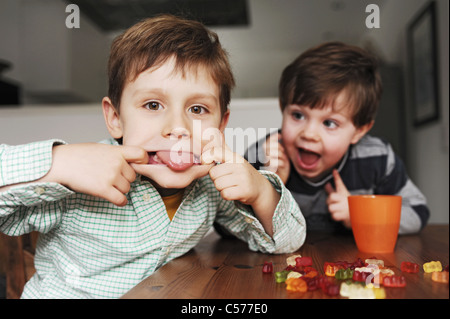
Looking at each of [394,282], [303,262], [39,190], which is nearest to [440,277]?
[394,282]

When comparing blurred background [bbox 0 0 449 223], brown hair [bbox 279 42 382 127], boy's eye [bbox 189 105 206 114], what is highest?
blurred background [bbox 0 0 449 223]

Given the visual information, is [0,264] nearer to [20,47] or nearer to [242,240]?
[242,240]

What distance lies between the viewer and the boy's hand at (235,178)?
1.96 feet

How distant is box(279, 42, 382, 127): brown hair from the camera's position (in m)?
0.97

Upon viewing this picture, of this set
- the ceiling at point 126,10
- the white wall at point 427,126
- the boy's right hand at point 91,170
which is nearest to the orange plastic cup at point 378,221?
the boy's right hand at point 91,170

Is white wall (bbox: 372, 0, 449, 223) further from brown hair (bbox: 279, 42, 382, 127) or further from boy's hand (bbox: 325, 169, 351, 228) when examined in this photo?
boy's hand (bbox: 325, 169, 351, 228)

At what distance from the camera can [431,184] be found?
7.12ft

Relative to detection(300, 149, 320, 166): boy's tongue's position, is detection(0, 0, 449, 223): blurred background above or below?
above

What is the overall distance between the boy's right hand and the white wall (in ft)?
4.71

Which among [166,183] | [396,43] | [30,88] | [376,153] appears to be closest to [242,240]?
[166,183]

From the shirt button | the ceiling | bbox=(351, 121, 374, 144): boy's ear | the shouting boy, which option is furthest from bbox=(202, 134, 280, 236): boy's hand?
the ceiling

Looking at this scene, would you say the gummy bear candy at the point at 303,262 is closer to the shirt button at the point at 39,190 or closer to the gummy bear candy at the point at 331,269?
the gummy bear candy at the point at 331,269

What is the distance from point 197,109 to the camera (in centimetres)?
64

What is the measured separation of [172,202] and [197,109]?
0.72 ft
